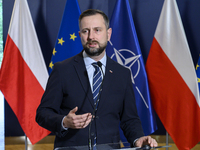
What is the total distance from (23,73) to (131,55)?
1.39 m

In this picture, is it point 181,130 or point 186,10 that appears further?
point 186,10

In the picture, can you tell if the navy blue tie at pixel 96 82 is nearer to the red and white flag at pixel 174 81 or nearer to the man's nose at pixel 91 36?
the man's nose at pixel 91 36

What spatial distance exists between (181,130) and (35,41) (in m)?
2.13

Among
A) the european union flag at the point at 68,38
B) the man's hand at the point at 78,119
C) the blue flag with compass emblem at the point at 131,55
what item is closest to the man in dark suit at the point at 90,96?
the man's hand at the point at 78,119

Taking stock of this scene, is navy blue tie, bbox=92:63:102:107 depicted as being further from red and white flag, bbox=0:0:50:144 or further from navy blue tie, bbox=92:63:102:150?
red and white flag, bbox=0:0:50:144

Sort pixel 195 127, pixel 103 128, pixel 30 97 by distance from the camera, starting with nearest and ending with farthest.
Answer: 1. pixel 103 128
2. pixel 195 127
3. pixel 30 97

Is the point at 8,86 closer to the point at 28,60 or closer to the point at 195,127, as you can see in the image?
the point at 28,60

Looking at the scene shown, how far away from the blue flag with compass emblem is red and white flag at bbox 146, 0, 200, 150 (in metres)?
0.13

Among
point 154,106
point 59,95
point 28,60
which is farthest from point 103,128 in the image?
point 28,60

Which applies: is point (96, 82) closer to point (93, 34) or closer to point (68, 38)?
point (93, 34)

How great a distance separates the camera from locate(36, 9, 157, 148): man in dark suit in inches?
53.7

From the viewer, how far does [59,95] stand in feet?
4.57

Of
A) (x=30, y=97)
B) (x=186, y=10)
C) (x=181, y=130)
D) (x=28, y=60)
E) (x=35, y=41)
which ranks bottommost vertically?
(x=181, y=130)

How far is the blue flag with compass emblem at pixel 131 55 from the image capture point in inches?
112
